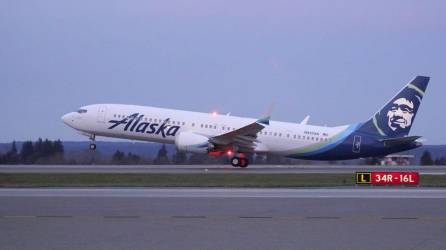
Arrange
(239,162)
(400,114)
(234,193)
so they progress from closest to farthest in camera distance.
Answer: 1. (234,193)
2. (400,114)
3. (239,162)

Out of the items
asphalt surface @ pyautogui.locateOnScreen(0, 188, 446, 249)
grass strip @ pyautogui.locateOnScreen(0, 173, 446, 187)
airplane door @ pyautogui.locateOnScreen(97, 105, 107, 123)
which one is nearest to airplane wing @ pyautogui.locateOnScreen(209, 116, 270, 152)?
airplane door @ pyautogui.locateOnScreen(97, 105, 107, 123)

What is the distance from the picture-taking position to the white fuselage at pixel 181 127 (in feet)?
151

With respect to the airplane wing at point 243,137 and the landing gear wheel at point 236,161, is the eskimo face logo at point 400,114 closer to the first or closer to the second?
the airplane wing at point 243,137

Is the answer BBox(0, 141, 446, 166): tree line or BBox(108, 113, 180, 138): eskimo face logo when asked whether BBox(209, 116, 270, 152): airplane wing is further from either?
BBox(0, 141, 446, 166): tree line

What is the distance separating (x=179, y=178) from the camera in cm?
3269

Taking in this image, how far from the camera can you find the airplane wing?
1753 inches

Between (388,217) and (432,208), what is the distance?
2.68 metres

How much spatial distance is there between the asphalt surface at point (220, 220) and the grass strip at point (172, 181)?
4.18m

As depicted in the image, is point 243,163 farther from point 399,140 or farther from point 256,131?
point 399,140

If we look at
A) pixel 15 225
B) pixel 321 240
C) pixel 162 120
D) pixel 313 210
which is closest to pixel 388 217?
pixel 313 210

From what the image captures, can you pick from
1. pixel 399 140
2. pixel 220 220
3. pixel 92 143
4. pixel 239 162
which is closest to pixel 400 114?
pixel 399 140

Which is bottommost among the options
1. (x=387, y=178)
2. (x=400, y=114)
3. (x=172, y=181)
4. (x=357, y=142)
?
(x=172, y=181)

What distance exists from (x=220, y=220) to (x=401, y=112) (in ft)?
105

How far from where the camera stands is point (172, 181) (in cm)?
3062
